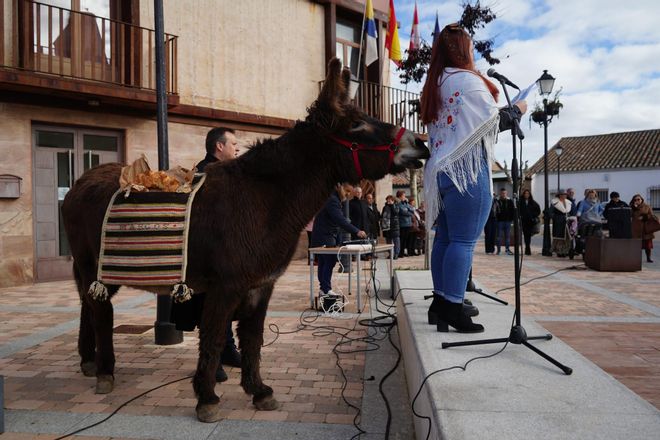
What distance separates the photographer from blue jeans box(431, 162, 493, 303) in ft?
10.6

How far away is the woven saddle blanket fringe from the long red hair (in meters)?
1.70

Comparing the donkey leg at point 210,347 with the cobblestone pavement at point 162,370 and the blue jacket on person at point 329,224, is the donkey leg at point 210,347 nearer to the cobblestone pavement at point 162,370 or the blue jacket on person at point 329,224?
the cobblestone pavement at point 162,370

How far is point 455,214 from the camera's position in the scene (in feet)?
10.8

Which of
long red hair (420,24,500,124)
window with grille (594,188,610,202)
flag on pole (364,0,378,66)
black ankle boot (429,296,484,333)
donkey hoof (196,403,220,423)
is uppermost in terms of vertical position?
flag on pole (364,0,378,66)

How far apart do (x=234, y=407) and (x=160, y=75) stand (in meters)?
3.50

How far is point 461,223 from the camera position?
3277 millimetres

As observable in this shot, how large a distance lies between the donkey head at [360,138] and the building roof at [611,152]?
40823 mm

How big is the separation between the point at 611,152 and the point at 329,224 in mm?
44692

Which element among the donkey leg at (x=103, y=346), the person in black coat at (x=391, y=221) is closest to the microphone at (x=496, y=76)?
the donkey leg at (x=103, y=346)

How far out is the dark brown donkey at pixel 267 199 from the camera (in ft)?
9.61

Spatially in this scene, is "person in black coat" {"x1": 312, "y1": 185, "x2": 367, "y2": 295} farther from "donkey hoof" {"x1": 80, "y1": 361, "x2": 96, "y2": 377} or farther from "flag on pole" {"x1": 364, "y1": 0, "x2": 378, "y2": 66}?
"flag on pole" {"x1": 364, "y1": 0, "x2": 378, "y2": 66}

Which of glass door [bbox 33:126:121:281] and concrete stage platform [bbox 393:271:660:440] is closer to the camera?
concrete stage platform [bbox 393:271:660:440]

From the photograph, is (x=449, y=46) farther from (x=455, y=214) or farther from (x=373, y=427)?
(x=373, y=427)

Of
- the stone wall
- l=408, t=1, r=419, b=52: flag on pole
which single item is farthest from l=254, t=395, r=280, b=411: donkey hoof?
l=408, t=1, r=419, b=52: flag on pole
